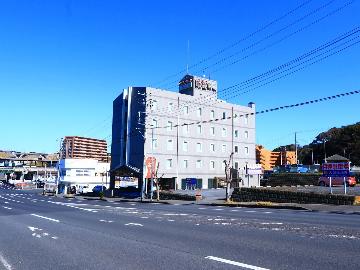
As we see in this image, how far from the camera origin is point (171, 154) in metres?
63.9

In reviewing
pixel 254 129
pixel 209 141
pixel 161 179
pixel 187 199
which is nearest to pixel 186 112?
pixel 209 141

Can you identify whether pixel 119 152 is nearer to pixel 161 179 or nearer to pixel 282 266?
pixel 161 179

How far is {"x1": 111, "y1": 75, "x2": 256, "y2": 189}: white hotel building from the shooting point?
61438mm

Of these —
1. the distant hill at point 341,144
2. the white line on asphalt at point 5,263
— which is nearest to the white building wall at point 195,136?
the distant hill at point 341,144

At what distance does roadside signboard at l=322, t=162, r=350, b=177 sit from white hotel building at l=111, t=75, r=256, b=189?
82.9 ft

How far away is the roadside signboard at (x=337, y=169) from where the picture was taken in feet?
106

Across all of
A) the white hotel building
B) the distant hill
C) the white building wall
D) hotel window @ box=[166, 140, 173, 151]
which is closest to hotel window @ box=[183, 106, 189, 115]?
the white hotel building

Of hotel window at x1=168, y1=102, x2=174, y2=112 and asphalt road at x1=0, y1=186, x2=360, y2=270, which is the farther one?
hotel window at x1=168, y1=102, x2=174, y2=112

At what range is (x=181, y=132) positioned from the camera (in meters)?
65.4

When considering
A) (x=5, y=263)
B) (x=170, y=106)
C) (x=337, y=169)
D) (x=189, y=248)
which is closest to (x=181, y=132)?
(x=170, y=106)

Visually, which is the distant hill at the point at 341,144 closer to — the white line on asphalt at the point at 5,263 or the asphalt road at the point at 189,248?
the asphalt road at the point at 189,248

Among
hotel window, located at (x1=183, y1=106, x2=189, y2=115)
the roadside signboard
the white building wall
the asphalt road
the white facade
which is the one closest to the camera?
the asphalt road

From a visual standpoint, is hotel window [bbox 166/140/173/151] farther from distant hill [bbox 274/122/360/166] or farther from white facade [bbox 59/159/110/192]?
distant hill [bbox 274/122/360/166]

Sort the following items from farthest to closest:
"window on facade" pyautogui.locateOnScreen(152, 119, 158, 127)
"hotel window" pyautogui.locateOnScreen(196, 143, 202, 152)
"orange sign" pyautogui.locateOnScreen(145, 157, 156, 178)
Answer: "hotel window" pyautogui.locateOnScreen(196, 143, 202, 152) < "window on facade" pyautogui.locateOnScreen(152, 119, 158, 127) < "orange sign" pyautogui.locateOnScreen(145, 157, 156, 178)
